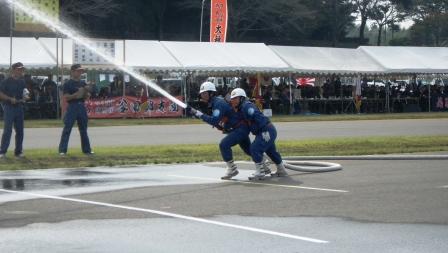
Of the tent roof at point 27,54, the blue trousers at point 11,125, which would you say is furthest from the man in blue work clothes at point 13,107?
the tent roof at point 27,54

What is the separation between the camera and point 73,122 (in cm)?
1673

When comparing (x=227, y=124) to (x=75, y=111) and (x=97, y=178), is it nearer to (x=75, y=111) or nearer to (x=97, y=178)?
(x=97, y=178)

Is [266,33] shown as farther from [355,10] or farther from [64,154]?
[64,154]

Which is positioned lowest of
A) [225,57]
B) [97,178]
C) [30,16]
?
[97,178]

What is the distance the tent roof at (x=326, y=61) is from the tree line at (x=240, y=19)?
22683 mm

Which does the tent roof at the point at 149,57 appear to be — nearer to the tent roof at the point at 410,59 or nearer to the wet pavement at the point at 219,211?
the tent roof at the point at 410,59

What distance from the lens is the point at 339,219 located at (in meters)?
9.41

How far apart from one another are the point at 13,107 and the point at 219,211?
7.71 meters

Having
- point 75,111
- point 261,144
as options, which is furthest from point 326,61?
point 261,144

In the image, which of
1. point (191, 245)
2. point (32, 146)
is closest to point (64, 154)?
point (32, 146)

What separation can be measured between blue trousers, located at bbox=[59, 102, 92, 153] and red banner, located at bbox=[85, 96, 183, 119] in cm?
1633

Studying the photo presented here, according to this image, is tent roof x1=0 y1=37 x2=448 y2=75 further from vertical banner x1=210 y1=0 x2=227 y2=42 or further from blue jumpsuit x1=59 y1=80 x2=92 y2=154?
blue jumpsuit x1=59 y1=80 x2=92 y2=154

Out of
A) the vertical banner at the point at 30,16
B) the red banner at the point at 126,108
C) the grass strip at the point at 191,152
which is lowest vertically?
the grass strip at the point at 191,152

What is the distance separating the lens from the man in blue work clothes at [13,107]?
16.2m
